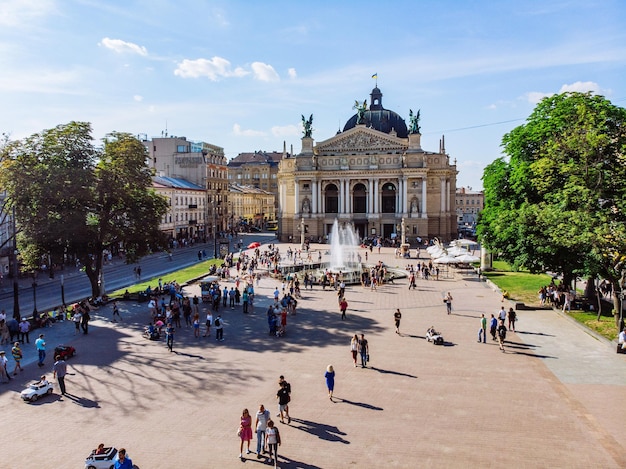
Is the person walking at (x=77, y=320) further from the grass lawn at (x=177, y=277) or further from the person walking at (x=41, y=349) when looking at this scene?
the grass lawn at (x=177, y=277)

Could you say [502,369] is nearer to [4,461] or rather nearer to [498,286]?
[4,461]

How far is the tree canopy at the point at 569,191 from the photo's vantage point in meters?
25.6

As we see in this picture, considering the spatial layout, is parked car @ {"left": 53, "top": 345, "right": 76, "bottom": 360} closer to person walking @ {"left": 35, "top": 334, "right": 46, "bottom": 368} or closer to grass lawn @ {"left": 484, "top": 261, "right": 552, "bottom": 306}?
person walking @ {"left": 35, "top": 334, "right": 46, "bottom": 368}

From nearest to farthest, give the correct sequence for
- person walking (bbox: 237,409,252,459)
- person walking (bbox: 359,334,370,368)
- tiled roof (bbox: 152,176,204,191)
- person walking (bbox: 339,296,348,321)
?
person walking (bbox: 237,409,252,459), person walking (bbox: 359,334,370,368), person walking (bbox: 339,296,348,321), tiled roof (bbox: 152,176,204,191)

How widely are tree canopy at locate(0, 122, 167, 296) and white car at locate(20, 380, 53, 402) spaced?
54.2 ft

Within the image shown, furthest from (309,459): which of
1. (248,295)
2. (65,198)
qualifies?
(65,198)

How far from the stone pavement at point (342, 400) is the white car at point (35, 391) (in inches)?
12.5

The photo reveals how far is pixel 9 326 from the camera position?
25.0 m

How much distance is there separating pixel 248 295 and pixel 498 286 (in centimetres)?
2004

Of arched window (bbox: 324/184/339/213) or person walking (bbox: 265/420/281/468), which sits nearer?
person walking (bbox: 265/420/281/468)

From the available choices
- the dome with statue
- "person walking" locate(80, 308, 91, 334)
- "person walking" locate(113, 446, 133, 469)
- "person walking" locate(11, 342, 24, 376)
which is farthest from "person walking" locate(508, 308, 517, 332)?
the dome with statue

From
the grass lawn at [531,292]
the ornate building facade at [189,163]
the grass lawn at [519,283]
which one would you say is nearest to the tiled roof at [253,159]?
the ornate building facade at [189,163]

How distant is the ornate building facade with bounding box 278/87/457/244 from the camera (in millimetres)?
83125

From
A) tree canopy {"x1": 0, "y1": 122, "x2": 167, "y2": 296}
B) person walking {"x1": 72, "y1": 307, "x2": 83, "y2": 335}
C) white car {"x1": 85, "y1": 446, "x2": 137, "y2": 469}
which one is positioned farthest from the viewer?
tree canopy {"x1": 0, "y1": 122, "x2": 167, "y2": 296}
